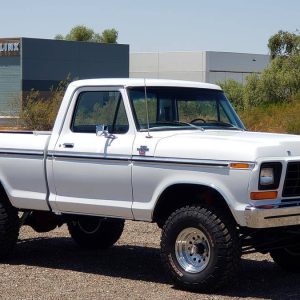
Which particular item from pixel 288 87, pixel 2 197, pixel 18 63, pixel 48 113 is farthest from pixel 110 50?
pixel 2 197

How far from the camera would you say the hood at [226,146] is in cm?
841

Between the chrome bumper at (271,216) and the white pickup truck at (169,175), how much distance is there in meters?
0.01

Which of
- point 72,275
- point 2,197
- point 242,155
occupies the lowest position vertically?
point 72,275

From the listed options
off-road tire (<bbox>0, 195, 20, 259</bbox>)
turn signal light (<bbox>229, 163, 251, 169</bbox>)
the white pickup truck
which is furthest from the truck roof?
turn signal light (<bbox>229, 163, 251, 169</bbox>)

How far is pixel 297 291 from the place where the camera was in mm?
8891

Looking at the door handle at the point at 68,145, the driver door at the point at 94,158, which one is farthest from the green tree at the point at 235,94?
the door handle at the point at 68,145

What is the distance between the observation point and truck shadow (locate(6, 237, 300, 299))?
8977 millimetres

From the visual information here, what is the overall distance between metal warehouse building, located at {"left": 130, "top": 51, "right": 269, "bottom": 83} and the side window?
68.6 m

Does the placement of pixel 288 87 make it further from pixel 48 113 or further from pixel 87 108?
pixel 87 108

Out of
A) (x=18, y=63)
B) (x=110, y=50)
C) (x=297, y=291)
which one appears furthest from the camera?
(x=110, y=50)

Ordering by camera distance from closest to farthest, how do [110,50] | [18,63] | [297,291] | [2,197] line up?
[297,291]
[2,197]
[18,63]
[110,50]

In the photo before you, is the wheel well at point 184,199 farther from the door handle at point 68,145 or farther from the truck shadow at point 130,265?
the door handle at point 68,145

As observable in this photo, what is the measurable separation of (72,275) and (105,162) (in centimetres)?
132

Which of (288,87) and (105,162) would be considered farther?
(288,87)
